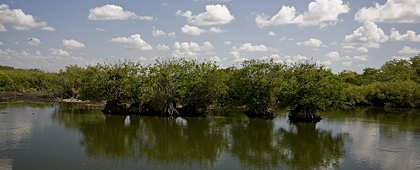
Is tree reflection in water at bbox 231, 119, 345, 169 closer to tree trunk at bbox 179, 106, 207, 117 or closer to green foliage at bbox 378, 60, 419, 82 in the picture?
tree trunk at bbox 179, 106, 207, 117

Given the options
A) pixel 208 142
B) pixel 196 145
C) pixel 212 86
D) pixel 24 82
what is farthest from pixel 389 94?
pixel 24 82

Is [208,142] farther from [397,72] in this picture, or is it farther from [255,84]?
[397,72]

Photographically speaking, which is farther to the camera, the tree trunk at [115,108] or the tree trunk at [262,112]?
the tree trunk at [262,112]

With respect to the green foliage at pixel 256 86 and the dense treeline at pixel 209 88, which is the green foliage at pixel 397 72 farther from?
the green foliage at pixel 256 86

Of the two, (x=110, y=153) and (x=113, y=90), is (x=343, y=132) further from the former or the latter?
(x=113, y=90)

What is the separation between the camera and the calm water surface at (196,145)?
19109mm

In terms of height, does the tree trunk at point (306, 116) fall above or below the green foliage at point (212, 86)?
below

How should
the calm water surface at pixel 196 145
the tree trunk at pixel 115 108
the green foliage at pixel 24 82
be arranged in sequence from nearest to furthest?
the calm water surface at pixel 196 145, the tree trunk at pixel 115 108, the green foliage at pixel 24 82

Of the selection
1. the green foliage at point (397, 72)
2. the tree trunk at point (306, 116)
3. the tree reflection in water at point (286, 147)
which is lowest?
the tree reflection in water at point (286, 147)

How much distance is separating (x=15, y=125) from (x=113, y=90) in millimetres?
13198

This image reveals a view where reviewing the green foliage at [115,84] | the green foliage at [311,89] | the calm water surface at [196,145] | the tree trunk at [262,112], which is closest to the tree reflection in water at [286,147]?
the calm water surface at [196,145]

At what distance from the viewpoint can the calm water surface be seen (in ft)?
62.7

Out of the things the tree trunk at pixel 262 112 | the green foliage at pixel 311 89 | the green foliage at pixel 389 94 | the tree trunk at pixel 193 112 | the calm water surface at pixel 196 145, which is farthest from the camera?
the green foliage at pixel 389 94

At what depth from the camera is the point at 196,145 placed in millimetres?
23953
